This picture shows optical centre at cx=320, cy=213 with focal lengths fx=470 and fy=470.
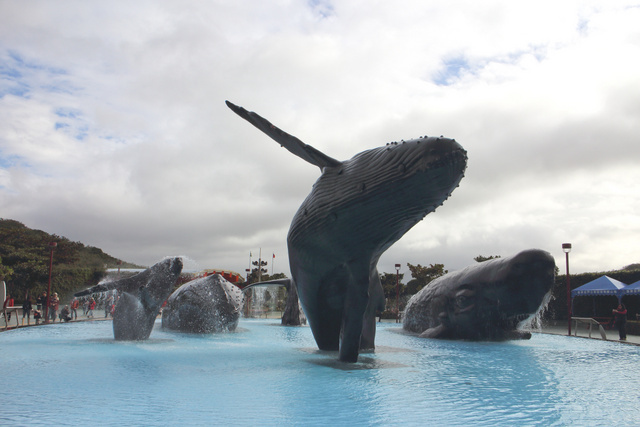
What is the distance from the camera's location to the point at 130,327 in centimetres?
1233

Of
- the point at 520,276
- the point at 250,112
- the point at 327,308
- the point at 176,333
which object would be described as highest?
the point at 250,112

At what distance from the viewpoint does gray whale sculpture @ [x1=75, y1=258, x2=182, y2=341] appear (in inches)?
480

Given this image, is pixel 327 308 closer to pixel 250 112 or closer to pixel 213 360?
pixel 213 360

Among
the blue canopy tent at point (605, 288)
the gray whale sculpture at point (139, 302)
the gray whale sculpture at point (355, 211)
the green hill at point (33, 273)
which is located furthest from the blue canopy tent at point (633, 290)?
the green hill at point (33, 273)

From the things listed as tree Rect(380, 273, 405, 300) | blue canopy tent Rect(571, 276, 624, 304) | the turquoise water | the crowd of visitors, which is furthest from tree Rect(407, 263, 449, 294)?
the turquoise water

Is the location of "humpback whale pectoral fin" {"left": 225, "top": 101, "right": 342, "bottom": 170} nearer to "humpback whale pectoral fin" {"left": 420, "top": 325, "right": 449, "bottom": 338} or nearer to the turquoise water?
the turquoise water

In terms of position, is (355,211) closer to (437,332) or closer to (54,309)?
(437,332)

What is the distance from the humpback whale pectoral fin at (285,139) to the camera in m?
8.38

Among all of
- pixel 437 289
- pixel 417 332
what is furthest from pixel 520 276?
pixel 417 332

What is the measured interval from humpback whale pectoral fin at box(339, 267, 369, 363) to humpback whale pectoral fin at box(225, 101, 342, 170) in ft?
6.79

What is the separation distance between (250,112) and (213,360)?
15.7 feet

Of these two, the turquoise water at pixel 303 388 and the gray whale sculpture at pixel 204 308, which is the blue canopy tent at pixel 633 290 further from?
the gray whale sculpture at pixel 204 308

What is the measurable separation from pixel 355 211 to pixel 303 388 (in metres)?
2.93

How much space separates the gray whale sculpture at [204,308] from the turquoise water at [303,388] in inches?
235
